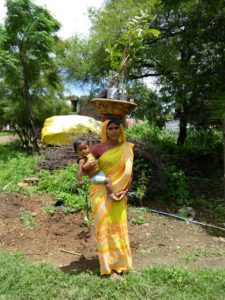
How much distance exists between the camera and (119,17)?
10320mm

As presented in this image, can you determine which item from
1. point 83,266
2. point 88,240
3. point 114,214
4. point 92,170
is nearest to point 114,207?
point 114,214

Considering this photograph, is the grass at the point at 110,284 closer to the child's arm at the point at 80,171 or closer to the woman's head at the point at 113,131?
the child's arm at the point at 80,171

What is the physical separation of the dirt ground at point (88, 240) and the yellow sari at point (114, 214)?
0.45 meters

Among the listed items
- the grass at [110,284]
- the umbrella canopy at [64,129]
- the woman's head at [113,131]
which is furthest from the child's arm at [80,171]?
the umbrella canopy at [64,129]

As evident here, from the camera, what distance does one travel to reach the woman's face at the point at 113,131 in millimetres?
4031

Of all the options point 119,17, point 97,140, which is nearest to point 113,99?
point 97,140

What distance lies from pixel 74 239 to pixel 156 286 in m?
1.81

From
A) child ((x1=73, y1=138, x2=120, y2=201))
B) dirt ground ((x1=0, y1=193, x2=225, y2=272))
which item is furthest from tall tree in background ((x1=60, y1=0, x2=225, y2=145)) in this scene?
child ((x1=73, y1=138, x2=120, y2=201))

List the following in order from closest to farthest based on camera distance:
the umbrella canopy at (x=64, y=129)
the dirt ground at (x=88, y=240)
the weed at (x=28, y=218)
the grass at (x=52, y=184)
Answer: the dirt ground at (x=88, y=240) < the weed at (x=28, y=218) < the grass at (x=52, y=184) < the umbrella canopy at (x=64, y=129)

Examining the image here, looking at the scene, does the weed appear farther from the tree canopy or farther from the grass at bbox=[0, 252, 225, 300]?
the tree canopy

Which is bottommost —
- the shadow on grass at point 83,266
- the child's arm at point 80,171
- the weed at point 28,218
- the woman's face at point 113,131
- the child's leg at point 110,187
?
the shadow on grass at point 83,266

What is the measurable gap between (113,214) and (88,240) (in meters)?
1.45

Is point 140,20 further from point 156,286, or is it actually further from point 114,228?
point 156,286

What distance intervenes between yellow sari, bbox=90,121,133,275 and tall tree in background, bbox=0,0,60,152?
8733 millimetres
